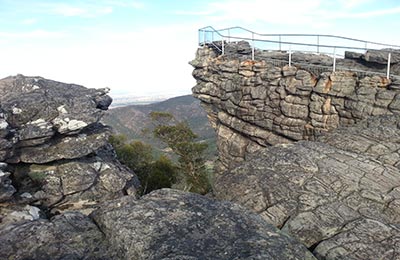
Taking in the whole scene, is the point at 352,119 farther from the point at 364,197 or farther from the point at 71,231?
the point at 71,231

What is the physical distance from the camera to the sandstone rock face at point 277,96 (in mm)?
21578

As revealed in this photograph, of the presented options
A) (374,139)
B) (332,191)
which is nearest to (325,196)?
(332,191)

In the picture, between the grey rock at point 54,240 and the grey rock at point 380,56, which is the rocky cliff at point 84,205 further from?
the grey rock at point 380,56

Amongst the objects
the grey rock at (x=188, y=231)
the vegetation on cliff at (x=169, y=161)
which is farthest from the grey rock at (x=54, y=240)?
the vegetation on cliff at (x=169, y=161)

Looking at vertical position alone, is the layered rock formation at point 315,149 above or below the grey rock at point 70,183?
above

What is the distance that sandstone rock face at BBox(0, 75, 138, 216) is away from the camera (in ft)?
75.1

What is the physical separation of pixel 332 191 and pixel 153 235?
717 cm

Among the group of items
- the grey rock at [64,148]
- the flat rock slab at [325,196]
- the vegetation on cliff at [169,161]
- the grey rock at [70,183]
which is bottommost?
the vegetation on cliff at [169,161]

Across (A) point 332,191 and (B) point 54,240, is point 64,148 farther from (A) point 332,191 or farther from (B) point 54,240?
(A) point 332,191

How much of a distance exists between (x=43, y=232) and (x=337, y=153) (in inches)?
469

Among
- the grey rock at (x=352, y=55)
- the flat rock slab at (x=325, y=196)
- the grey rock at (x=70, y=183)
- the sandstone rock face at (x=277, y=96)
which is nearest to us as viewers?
the flat rock slab at (x=325, y=196)

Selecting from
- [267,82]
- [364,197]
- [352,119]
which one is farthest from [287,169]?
[267,82]

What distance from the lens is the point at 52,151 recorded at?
79.7 feet

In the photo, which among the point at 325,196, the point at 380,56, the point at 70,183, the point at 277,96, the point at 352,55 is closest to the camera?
the point at 325,196
